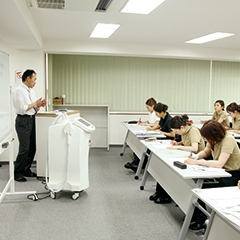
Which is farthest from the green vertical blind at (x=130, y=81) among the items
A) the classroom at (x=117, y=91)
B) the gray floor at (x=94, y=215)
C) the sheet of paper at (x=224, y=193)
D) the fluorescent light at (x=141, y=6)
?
the sheet of paper at (x=224, y=193)

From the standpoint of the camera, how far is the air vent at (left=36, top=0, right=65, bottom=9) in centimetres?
299

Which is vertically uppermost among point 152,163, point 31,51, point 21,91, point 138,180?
point 31,51

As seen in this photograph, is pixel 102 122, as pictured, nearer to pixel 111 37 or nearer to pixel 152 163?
pixel 111 37

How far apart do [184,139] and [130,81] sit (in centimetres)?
358

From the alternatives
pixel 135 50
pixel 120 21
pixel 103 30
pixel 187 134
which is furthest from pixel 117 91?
pixel 187 134

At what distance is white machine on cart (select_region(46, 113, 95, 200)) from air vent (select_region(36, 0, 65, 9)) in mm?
1332

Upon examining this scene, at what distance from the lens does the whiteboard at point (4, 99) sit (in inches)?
106

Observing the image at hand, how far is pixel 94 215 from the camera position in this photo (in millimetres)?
2869

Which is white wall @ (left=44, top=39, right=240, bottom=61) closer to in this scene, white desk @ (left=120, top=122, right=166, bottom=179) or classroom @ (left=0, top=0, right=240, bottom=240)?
classroom @ (left=0, top=0, right=240, bottom=240)

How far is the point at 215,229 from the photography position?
1.73m

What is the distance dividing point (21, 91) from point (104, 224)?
230 cm

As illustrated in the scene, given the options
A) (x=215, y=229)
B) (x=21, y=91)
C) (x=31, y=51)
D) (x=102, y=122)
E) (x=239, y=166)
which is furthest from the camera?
(x=102, y=122)

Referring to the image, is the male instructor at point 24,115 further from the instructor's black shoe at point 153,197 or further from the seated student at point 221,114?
the seated student at point 221,114

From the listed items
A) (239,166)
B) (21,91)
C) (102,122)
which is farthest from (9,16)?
(102,122)
